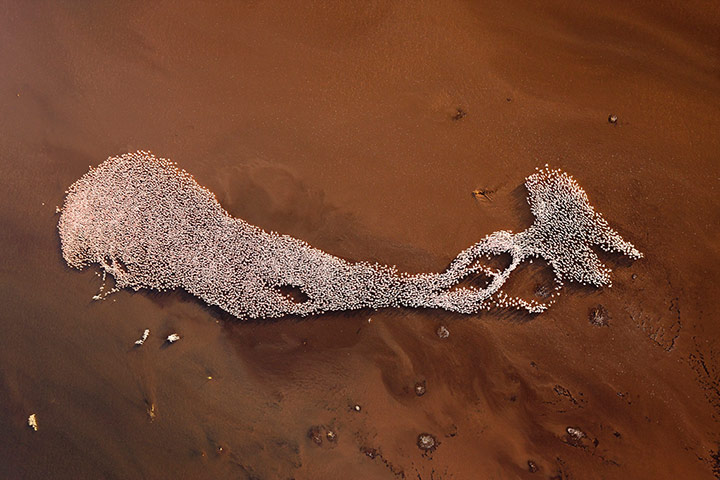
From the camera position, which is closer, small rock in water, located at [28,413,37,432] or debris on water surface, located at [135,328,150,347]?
debris on water surface, located at [135,328,150,347]

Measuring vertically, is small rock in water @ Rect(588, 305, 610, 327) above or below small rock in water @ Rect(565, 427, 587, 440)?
above

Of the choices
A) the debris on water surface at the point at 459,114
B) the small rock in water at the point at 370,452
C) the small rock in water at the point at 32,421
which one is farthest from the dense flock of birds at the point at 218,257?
the small rock in water at the point at 32,421

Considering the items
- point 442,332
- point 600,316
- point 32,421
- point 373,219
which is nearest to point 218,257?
point 373,219

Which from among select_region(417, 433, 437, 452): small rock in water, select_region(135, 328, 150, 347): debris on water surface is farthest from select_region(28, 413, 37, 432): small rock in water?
select_region(417, 433, 437, 452): small rock in water

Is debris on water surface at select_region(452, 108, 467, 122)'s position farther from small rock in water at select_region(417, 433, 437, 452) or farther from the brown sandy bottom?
small rock in water at select_region(417, 433, 437, 452)

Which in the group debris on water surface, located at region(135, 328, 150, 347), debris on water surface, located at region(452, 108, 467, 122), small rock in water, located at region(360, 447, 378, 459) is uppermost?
debris on water surface, located at region(452, 108, 467, 122)
